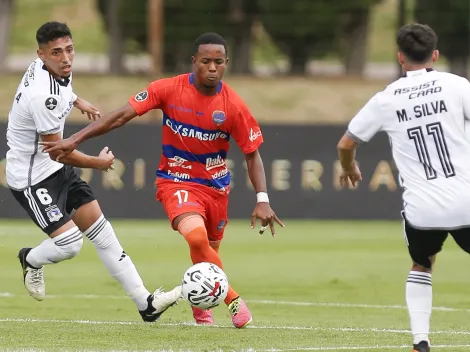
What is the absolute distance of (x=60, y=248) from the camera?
10.5 meters

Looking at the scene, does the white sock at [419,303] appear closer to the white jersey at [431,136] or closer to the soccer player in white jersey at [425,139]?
the soccer player in white jersey at [425,139]

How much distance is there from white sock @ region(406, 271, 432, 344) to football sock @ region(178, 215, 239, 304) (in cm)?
197

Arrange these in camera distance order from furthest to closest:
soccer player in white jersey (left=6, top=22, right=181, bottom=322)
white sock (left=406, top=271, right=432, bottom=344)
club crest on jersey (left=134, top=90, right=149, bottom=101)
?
soccer player in white jersey (left=6, top=22, right=181, bottom=322) → club crest on jersey (left=134, top=90, right=149, bottom=101) → white sock (left=406, top=271, right=432, bottom=344)

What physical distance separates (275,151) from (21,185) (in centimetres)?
1302

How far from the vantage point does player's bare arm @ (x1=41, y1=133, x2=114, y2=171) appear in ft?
32.4

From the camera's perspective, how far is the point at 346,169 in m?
8.69

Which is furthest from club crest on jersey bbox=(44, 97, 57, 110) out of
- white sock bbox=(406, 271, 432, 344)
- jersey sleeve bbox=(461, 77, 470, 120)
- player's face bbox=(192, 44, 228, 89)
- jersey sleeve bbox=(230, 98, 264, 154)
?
jersey sleeve bbox=(461, 77, 470, 120)

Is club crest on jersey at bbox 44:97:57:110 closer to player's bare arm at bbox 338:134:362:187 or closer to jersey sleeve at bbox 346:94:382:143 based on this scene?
player's bare arm at bbox 338:134:362:187

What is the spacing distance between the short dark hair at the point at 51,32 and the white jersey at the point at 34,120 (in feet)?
0.66

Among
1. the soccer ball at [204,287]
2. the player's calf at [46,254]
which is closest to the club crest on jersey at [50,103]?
the player's calf at [46,254]

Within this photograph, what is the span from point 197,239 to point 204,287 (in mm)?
434

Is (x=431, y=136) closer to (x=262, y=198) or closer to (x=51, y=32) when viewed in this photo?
(x=262, y=198)

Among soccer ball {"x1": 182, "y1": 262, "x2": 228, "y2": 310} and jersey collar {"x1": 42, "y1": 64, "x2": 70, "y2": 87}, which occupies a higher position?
jersey collar {"x1": 42, "y1": 64, "x2": 70, "y2": 87}

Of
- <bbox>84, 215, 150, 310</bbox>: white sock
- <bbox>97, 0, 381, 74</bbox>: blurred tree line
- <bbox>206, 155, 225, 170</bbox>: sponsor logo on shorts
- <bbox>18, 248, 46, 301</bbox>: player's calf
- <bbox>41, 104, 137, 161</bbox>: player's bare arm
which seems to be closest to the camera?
<bbox>41, 104, 137, 161</bbox>: player's bare arm
